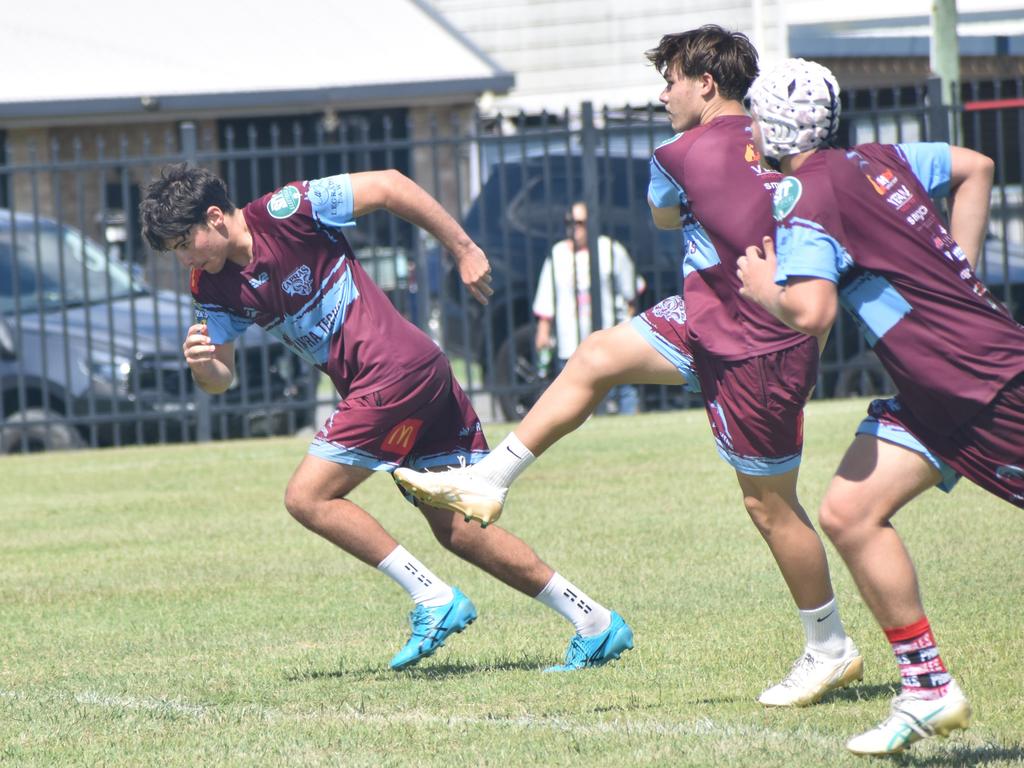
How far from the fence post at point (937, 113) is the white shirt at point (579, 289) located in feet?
8.58

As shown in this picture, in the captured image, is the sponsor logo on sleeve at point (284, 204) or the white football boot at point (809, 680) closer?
the white football boot at point (809, 680)

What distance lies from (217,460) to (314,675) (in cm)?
709

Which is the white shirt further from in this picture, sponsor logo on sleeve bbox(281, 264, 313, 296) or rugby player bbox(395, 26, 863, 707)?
rugby player bbox(395, 26, 863, 707)

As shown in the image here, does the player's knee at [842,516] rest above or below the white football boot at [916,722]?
above

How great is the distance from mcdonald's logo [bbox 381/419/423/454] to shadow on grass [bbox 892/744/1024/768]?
2.09m

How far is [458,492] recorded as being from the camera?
16.8ft

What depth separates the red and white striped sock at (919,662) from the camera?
4121 millimetres

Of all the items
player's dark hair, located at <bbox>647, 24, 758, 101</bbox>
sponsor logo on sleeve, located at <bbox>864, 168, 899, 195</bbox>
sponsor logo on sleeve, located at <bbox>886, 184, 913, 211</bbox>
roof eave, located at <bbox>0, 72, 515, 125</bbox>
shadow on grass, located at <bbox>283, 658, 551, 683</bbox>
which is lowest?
shadow on grass, located at <bbox>283, 658, 551, 683</bbox>

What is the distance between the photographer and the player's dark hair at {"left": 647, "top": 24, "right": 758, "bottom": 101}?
5137mm

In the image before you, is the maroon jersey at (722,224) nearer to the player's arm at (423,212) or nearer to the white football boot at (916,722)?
the player's arm at (423,212)

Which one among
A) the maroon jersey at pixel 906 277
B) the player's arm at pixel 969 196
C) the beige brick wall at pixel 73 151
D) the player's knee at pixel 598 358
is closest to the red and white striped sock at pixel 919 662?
the maroon jersey at pixel 906 277

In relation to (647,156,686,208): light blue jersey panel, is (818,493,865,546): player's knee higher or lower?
lower

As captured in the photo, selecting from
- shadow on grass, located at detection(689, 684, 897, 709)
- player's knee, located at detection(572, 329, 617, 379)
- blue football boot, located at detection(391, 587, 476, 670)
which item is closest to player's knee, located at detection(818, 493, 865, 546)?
shadow on grass, located at detection(689, 684, 897, 709)

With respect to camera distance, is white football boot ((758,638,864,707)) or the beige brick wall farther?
the beige brick wall
